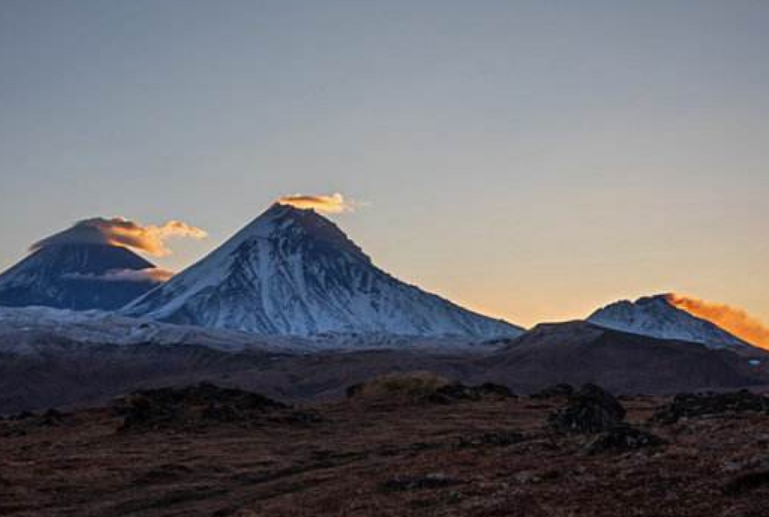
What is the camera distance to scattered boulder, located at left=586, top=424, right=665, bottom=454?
3118 centimetres

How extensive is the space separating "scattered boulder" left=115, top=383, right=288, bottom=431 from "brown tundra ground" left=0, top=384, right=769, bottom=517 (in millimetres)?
698

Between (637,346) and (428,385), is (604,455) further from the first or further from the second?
(637,346)

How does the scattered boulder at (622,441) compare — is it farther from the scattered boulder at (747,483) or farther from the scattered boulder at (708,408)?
the scattered boulder at (708,408)

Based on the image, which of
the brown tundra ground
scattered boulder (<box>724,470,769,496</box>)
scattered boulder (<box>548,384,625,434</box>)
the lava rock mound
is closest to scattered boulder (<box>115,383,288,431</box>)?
the brown tundra ground

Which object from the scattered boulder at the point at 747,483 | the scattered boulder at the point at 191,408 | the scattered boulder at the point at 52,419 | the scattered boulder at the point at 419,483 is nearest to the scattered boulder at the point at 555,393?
the scattered boulder at the point at 191,408

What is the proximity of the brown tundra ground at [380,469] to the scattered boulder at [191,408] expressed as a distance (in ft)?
2.29

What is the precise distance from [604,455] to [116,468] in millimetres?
24326

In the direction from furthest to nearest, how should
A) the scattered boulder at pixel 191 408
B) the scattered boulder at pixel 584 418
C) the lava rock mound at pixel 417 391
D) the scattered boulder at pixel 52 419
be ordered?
the lava rock mound at pixel 417 391 < the scattered boulder at pixel 52 419 < the scattered boulder at pixel 191 408 < the scattered boulder at pixel 584 418

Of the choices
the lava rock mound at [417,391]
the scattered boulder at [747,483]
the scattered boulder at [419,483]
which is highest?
the lava rock mound at [417,391]

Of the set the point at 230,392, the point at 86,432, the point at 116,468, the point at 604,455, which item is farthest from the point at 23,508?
the point at 230,392

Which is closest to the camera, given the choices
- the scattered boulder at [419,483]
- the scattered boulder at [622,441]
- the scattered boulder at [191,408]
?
the scattered boulder at [419,483]

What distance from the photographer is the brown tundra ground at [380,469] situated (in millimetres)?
24062

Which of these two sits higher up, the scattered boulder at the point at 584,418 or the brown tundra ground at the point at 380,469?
the scattered boulder at the point at 584,418

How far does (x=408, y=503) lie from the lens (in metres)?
28.0
